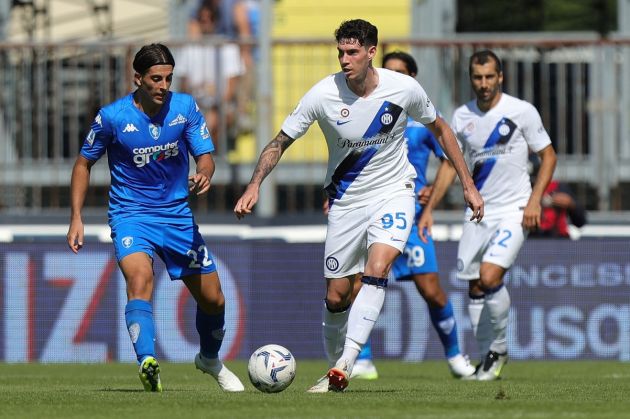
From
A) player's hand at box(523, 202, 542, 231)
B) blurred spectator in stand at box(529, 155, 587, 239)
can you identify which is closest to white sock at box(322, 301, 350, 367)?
player's hand at box(523, 202, 542, 231)

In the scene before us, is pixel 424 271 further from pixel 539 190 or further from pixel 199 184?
pixel 199 184

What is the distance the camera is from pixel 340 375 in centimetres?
954

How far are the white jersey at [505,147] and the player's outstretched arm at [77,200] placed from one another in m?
3.64

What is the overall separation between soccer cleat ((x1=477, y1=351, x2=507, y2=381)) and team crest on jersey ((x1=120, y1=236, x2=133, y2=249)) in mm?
3630

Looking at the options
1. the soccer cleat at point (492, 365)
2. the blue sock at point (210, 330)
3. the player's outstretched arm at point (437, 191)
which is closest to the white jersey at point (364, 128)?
the blue sock at point (210, 330)

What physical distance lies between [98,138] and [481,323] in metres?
4.07

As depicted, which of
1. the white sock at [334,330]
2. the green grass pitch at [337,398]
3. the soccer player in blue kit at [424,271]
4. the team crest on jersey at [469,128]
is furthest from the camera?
the soccer player in blue kit at [424,271]

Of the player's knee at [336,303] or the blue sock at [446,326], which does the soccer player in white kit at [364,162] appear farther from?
the blue sock at [446,326]

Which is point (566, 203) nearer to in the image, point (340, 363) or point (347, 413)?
point (340, 363)

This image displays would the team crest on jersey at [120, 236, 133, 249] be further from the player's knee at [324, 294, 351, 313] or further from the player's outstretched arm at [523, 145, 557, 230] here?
the player's outstretched arm at [523, 145, 557, 230]

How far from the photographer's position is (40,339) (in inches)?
627

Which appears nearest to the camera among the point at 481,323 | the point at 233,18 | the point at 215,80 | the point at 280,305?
the point at 481,323

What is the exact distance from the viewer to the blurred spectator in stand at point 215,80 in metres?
17.8

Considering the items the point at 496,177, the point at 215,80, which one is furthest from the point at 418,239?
the point at 215,80
